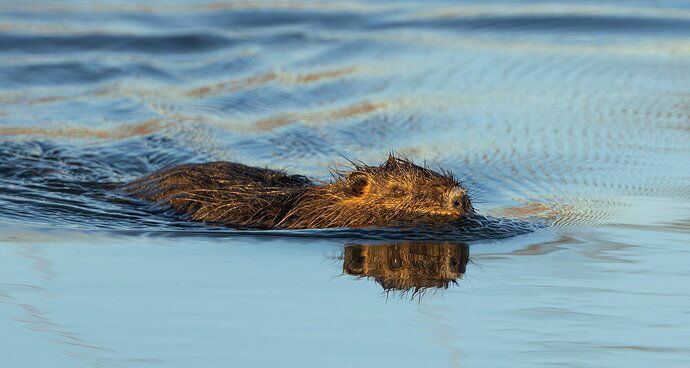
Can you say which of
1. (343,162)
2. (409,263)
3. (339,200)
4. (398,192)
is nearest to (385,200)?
(398,192)

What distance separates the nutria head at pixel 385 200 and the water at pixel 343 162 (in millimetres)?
127

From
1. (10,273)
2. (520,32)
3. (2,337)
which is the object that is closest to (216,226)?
(10,273)

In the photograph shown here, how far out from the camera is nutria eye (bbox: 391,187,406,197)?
6.26m

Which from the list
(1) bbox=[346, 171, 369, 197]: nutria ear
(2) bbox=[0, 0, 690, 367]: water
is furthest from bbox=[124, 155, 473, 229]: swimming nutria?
(2) bbox=[0, 0, 690, 367]: water

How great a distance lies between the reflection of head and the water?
0.02m

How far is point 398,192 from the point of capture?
6.27m

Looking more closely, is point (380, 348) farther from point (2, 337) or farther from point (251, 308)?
point (2, 337)

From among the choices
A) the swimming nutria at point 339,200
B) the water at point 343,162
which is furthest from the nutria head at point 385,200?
the water at point 343,162

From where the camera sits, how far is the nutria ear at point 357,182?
6.31 m

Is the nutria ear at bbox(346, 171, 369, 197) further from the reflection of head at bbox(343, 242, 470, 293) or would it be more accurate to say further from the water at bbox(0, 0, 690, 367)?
the reflection of head at bbox(343, 242, 470, 293)

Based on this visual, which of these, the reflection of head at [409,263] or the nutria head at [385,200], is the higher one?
the nutria head at [385,200]

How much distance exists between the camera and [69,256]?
5633mm

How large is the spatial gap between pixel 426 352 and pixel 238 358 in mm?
615

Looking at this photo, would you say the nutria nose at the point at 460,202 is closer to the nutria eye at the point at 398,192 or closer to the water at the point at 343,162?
the water at the point at 343,162
